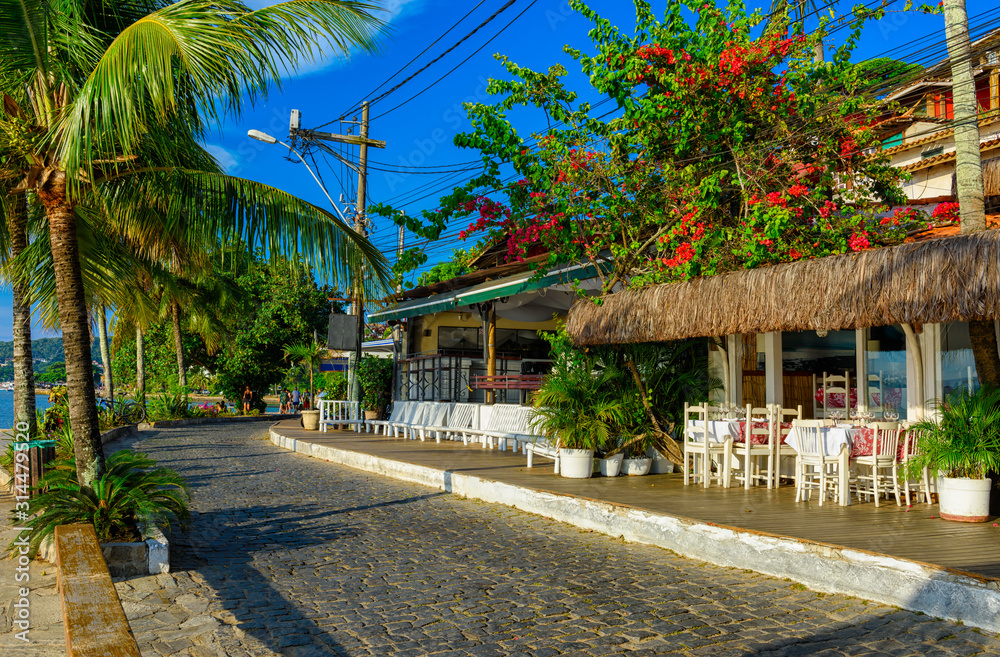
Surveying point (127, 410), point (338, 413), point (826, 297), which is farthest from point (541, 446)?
point (127, 410)

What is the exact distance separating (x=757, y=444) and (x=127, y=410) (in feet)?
66.2

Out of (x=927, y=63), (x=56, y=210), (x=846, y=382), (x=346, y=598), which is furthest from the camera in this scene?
(x=846, y=382)

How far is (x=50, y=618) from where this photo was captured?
15.4 feet

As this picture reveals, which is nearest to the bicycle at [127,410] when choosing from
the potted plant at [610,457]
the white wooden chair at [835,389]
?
the potted plant at [610,457]

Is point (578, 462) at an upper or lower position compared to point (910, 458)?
lower

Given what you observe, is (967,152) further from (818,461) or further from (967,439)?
(818,461)

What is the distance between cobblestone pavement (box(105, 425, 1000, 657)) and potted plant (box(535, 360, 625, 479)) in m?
1.73

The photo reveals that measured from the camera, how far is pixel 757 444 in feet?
29.6

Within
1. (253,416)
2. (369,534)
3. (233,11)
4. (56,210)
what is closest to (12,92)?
(56,210)

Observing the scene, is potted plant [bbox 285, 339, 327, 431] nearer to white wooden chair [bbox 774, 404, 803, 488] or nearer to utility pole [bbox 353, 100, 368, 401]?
utility pole [bbox 353, 100, 368, 401]

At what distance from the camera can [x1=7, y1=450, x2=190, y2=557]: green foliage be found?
229 inches

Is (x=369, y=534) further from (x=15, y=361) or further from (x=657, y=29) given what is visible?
(x=657, y=29)

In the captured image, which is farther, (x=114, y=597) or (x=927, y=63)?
(x=927, y=63)

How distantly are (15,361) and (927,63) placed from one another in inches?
444
